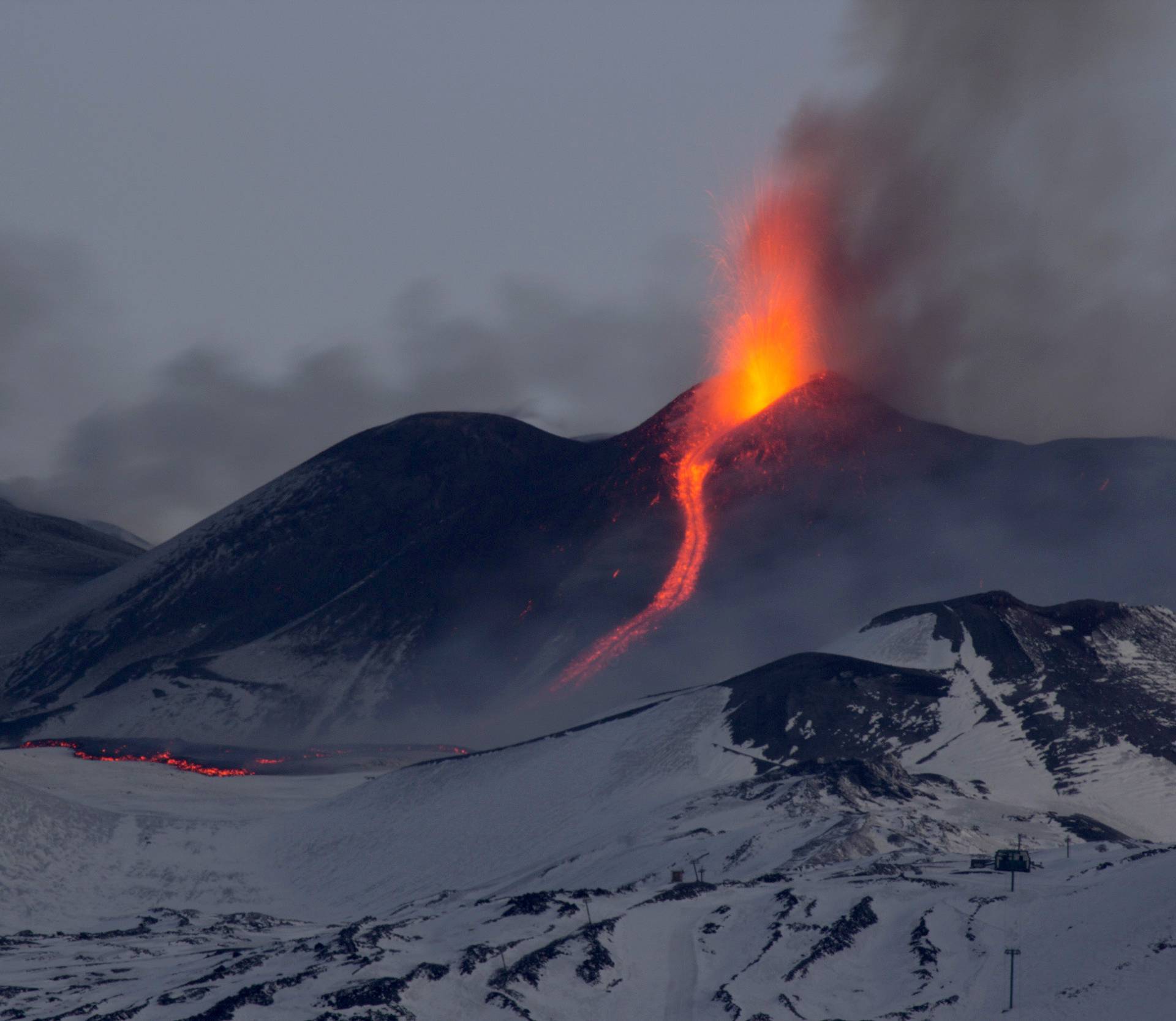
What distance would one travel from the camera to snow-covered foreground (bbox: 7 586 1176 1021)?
7644 cm

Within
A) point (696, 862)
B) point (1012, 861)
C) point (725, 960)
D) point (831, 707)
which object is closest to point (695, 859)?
point (696, 862)

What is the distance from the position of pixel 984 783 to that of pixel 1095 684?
29249 mm

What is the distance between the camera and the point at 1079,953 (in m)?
75.8

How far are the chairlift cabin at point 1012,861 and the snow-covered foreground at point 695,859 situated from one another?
1.30 m

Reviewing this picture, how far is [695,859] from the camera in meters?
110

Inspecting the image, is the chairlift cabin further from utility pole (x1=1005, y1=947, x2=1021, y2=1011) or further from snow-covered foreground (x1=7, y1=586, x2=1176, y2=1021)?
utility pole (x1=1005, y1=947, x2=1021, y2=1011)

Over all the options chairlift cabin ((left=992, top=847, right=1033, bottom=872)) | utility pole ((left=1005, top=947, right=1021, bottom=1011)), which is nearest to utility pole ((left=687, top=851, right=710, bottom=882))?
chairlift cabin ((left=992, top=847, right=1033, bottom=872))

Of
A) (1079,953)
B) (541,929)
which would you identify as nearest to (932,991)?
(1079,953)

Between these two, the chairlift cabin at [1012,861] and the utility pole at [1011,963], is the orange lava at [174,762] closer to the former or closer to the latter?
the chairlift cabin at [1012,861]

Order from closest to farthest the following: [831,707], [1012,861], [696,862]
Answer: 1. [1012,861]
2. [696,862]
3. [831,707]

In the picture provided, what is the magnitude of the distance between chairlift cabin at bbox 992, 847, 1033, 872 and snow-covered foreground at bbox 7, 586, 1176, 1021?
4.28 ft

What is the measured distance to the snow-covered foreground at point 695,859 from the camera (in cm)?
7644

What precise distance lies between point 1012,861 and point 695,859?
28403 mm

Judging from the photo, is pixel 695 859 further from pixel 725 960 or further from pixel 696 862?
pixel 725 960
